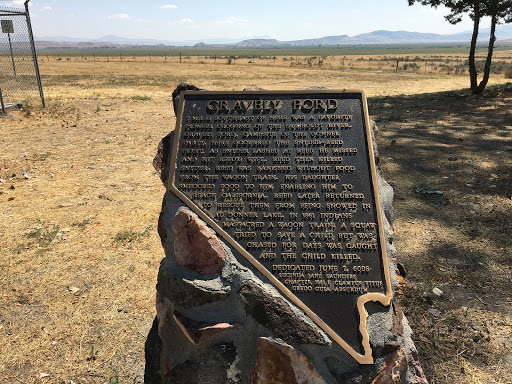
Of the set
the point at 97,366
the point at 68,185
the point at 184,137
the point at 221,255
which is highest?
the point at 184,137

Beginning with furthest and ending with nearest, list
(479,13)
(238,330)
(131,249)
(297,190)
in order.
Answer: (479,13)
(131,249)
(297,190)
(238,330)

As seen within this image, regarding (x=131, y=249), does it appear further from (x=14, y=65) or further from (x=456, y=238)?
(x=14, y=65)

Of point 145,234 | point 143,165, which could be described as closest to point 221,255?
point 145,234

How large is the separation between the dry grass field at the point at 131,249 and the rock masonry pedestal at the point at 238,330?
2.53ft

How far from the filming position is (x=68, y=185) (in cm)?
685

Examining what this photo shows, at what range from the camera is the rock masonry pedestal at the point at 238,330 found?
2.44 m

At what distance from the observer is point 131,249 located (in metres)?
4.96

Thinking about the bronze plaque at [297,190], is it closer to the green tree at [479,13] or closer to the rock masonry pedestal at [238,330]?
the rock masonry pedestal at [238,330]

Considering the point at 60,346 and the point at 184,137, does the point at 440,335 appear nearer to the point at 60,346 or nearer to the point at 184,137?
the point at 184,137

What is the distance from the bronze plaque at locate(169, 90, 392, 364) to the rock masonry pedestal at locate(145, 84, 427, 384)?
92mm

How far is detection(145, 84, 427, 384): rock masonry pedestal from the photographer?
244cm

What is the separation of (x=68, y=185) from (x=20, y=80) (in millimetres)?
13680

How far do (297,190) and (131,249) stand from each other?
9.57ft

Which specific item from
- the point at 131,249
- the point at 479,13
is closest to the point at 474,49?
the point at 479,13
